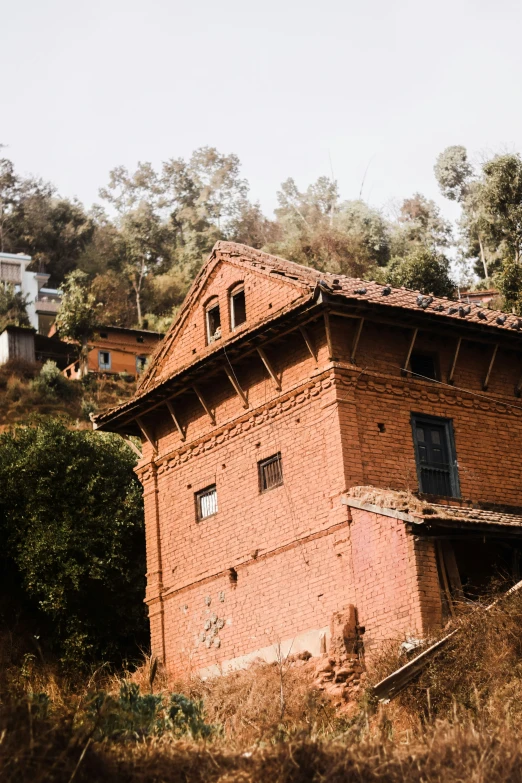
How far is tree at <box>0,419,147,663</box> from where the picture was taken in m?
29.8

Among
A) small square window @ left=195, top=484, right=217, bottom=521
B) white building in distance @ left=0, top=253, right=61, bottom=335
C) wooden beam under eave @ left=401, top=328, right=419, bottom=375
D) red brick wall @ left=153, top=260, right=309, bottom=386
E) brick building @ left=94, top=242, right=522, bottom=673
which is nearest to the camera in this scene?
brick building @ left=94, top=242, right=522, bottom=673

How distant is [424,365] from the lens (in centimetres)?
2489

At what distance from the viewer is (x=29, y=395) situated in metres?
58.9

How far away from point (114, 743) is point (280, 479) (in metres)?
11.2

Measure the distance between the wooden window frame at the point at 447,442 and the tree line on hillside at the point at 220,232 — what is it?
22.4 m

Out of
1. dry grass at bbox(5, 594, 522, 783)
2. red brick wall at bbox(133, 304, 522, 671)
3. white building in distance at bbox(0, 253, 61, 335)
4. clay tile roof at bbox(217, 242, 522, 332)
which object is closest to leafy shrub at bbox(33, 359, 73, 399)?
white building in distance at bbox(0, 253, 61, 335)

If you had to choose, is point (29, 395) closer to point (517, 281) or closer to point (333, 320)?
point (517, 281)

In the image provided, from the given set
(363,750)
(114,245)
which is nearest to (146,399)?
(363,750)

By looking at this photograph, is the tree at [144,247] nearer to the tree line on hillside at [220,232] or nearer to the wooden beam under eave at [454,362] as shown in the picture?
the tree line on hillside at [220,232]

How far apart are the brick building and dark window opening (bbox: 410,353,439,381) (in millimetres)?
46

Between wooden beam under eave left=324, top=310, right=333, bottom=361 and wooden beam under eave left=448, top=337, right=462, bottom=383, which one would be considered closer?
wooden beam under eave left=324, top=310, right=333, bottom=361

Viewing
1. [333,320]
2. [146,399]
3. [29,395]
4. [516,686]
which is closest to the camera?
[516,686]

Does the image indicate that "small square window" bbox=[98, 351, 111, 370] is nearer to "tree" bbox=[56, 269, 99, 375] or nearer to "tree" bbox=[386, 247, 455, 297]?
"tree" bbox=[56, 269, 99, 375]

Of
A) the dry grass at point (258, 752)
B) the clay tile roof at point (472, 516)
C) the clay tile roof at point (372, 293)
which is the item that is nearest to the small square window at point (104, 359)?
the clay tile roof at point (372, 293)
